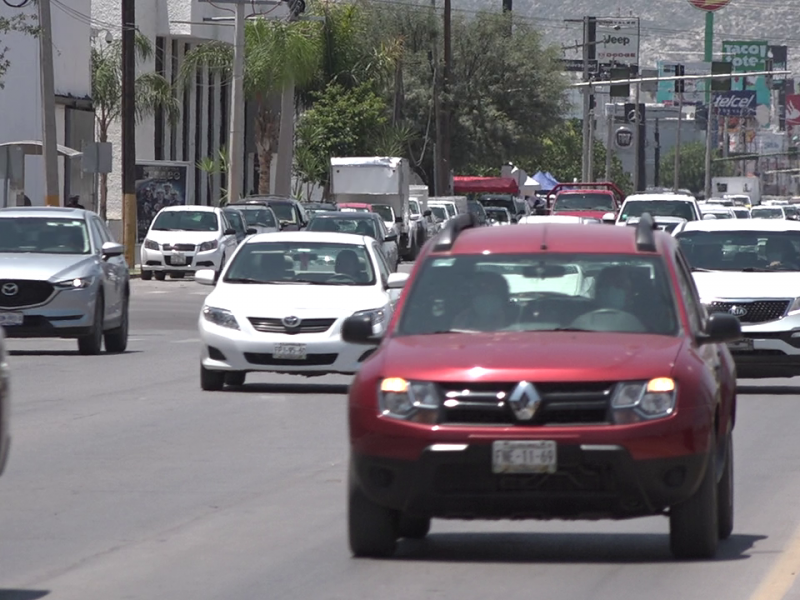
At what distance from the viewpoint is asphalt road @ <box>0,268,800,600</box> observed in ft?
27.2

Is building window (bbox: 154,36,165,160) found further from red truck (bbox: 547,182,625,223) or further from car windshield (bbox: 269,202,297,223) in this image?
red truck (bbox: 547,182,625,223)

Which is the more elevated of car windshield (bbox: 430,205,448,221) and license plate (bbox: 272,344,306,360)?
license plate (bbox: 272,344,306,360)

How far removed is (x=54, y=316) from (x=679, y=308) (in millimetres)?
13172

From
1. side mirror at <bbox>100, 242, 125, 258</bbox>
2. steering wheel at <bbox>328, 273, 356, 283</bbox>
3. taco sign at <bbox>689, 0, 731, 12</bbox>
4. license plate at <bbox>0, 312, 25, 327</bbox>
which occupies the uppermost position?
taco sign at <bbox>689, 0, 731, 12</bbox>

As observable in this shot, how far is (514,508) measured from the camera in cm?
845

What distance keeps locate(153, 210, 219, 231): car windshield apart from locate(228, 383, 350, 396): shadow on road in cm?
2261

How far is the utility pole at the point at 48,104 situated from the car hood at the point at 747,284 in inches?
858

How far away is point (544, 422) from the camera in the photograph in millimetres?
8273

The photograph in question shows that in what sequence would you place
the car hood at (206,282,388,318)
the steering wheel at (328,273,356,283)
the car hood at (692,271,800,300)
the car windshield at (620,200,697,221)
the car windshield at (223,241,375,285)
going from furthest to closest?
1. the car windshield at (620,200,697,221)
2. the steering wheel at (328,273,356,283)
3. the car windshield at (223,241,375,285)
4. the car hood at (692,271,800,300)
5. the car hood at (206,282,388,318)

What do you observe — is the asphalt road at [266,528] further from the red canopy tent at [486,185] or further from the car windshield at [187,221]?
the red canopy tent at [486,185]

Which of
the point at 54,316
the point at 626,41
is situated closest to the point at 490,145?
the point at 54,316

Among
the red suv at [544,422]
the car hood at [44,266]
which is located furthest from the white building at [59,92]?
the red suv at [544,422]

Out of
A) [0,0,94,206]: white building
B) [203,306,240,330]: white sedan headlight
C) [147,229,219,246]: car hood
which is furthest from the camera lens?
[0,0,94,206]: white building

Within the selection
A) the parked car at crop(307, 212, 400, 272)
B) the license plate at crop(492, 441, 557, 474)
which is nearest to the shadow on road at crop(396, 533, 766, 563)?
the license plate at crop(492, 441, 557, 474)
